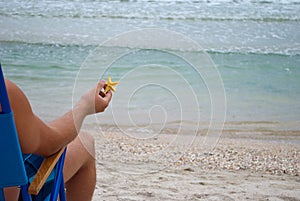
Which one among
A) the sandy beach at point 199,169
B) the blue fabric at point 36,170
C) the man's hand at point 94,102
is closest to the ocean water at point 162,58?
the man's hand at point 94,102

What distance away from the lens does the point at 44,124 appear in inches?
63.9

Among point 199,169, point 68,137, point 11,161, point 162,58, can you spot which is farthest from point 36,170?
point 162,58

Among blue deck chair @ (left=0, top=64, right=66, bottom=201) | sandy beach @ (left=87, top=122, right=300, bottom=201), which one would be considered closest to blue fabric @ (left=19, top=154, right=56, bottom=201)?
blue deck chair @ (left=0, top=64, right=66, bottom=201)

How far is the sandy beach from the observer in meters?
3.13

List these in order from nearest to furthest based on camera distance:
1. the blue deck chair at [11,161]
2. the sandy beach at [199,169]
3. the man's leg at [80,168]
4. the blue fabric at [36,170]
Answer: the blue deck chair at [11,161] < the blue fabric at [36,170] < the man's leg at [80,168] < the sandy beach at [199,169]

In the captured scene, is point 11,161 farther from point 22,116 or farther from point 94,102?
point 94,102

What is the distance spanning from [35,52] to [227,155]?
442 centimetres

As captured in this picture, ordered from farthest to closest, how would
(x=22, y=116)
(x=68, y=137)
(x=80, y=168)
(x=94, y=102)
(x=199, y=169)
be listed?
(x=199, y=169), (x=80, y=168), (x=94, y=102), (x=68, y=137), (x=22, y=116)

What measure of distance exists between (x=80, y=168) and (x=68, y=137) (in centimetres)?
43

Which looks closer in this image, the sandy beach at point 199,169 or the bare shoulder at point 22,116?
the bare shoulder at point 22,116

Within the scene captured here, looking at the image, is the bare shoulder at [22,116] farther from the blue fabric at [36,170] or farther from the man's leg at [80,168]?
the man's leg at [80,168]

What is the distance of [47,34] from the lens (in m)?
9.12

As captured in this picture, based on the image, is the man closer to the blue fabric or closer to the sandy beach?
the blue fabric

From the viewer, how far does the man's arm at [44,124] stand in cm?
152
